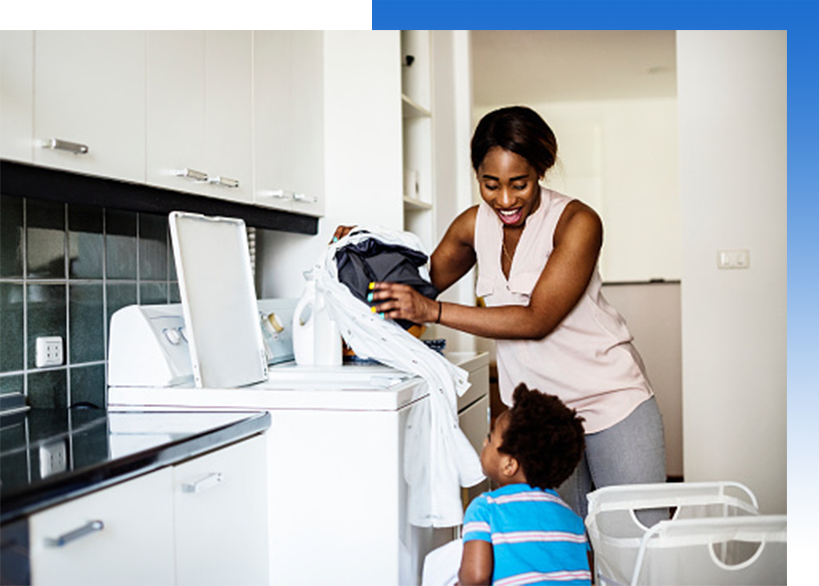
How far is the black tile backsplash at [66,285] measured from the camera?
1.62 meters

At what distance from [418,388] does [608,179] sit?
499cm

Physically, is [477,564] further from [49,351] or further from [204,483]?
[49,351]

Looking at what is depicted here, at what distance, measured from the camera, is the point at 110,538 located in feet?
3.72

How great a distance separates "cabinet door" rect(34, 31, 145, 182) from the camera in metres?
1.38

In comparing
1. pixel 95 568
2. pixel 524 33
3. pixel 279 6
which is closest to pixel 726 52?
pixel 524 33

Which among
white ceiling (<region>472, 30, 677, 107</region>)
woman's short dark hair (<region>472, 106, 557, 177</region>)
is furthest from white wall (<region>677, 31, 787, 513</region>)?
woman's short dark hair (<region>472, 106, 557, 177</region>)

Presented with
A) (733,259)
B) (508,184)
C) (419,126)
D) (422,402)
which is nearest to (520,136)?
(508,184)

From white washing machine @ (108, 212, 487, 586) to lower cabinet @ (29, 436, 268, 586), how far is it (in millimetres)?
56

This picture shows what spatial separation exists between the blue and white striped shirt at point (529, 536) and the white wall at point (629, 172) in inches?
202

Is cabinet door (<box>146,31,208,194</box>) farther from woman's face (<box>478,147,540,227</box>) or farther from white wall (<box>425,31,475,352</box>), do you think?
white wall (<box>425,31,475,352</box>)

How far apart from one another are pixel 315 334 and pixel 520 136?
2.25 ft

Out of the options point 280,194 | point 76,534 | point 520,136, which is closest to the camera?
point 76,534

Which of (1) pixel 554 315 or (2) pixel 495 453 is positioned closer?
(2) pixel 495 453
